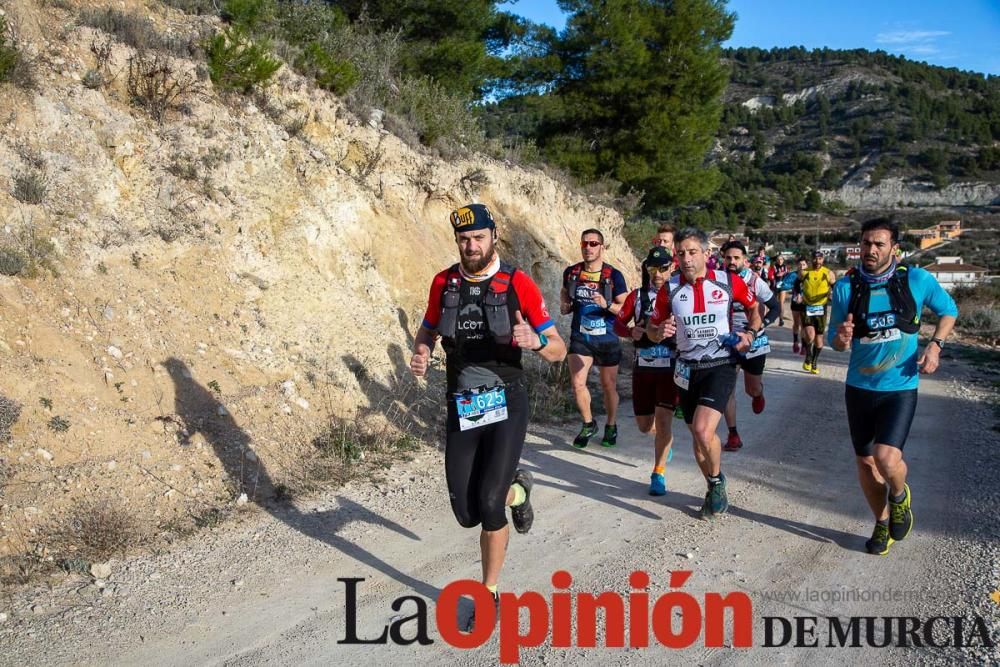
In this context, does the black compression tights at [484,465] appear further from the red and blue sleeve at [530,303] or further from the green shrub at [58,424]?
the green shrub at [58,424]

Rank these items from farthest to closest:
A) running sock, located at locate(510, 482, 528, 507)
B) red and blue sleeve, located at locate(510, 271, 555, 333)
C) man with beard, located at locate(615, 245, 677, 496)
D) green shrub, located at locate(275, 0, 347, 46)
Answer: green shrub, located at locate(275, 0, 347, 46)
man with beard, located at locate(615, 245, 677, 496)
running sock, located at locate(510, 482, 528, 507)
red and blue sleeve, located at locate(510, 271, 555, 333)

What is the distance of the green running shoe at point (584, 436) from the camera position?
7.86m

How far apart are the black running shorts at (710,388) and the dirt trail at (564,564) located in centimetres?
89

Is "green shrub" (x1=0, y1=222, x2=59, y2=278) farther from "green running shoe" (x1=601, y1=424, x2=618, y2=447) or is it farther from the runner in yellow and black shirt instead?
the runner in yellow and black shirt

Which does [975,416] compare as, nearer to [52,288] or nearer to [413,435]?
[413,435]

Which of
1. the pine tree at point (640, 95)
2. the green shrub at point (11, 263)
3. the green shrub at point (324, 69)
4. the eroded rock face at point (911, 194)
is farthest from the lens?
the eroded rock face at point (911, 194)

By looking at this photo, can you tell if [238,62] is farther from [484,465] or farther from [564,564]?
[564,564]

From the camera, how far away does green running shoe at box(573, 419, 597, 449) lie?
7.86m

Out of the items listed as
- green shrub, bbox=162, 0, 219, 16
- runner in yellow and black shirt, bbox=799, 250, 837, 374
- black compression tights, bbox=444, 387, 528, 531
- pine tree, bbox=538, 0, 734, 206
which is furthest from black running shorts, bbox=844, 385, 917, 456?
pine tree, bbox=538, 0, 734, 206

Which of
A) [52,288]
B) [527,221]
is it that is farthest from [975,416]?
[52,288]

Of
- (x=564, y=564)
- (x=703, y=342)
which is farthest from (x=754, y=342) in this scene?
(x=564, y=564)

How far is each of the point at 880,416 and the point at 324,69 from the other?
30.5 ft

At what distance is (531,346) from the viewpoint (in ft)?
13.7

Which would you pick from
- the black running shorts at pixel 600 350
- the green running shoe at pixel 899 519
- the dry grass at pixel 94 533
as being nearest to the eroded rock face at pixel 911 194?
the black running shorts at pixel 600 350
